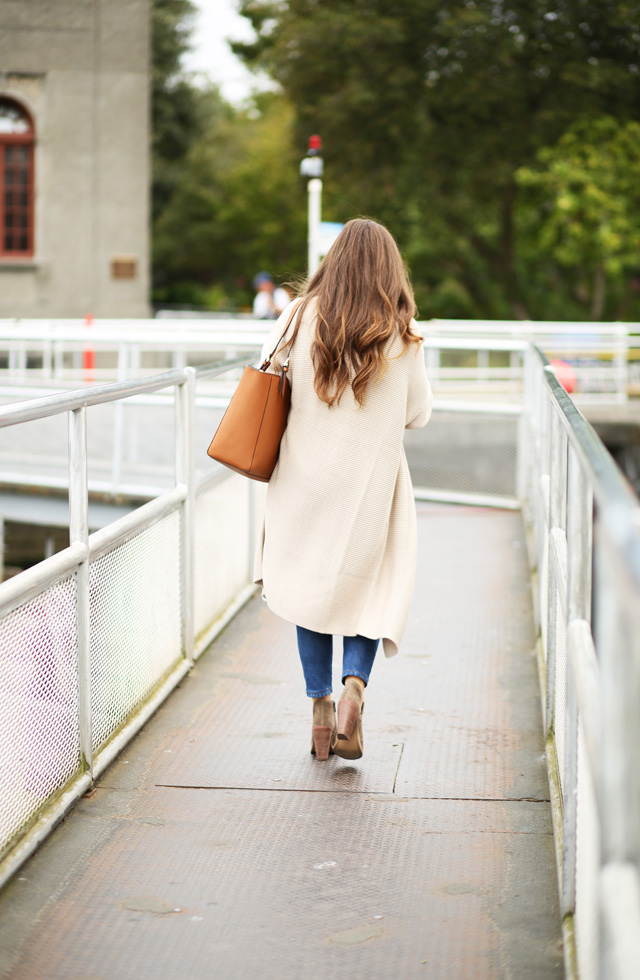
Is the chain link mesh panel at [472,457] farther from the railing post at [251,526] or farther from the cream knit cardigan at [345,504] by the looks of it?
the cream knit cardigan at [345,504]

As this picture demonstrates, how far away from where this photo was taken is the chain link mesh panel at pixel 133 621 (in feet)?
12.3

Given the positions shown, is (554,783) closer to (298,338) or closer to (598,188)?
(298,338)

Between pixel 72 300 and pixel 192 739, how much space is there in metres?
19.1

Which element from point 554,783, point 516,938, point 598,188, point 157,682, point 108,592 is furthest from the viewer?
point 598,188

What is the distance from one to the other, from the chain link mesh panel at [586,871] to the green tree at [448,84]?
24.2m

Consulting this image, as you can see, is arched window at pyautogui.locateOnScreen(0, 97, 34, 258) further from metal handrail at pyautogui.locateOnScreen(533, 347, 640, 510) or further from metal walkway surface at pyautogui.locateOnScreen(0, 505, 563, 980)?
metal handrail at pyautogui.locateOnScreen(533, 347, 640, 510)

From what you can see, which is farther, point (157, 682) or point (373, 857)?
point (157, 682)

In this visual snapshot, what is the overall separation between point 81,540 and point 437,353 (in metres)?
10.3

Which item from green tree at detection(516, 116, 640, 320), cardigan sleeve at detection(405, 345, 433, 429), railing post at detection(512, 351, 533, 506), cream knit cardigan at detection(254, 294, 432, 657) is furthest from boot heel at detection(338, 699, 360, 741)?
green tree at detection(516, 116, 640, 320)

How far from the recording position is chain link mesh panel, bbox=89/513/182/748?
12.3 feet

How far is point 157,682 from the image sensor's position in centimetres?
449

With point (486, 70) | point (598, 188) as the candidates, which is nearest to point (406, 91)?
point (486, 70)

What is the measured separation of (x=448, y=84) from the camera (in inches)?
1009

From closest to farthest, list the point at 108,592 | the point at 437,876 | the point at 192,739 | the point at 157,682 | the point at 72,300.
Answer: the point at 437,876 → the point at 108,592 → the point at 192,739 → the point at 157,682 → the point at 72,300
